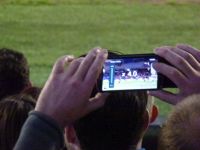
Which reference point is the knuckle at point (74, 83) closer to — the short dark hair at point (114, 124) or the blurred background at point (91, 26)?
the short dark hair at point (114, 124)

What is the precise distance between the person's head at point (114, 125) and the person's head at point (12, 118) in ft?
0.74

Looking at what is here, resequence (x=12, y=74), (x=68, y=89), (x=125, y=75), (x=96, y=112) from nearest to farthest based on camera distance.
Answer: (x=68, y=89) → (x=125, y=75) → (x=96, y=112) → (x=12, y=74)

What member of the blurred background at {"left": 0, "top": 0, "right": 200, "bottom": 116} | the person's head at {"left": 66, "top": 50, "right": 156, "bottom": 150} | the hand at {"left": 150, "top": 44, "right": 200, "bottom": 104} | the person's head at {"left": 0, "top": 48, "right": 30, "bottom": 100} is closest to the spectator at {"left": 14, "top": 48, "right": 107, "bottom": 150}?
the hand at {"left": 150, "top": 44, "right": 200, "bottom": 104}

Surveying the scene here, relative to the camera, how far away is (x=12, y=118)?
216 centimetres

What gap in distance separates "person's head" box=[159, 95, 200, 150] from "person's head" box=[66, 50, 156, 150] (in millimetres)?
393

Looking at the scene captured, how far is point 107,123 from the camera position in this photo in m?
1.90

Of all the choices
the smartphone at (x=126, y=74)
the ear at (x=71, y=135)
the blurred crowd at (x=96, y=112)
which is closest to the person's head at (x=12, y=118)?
the blurred crowd at (x=96, y=112)

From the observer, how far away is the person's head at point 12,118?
82.1 inches

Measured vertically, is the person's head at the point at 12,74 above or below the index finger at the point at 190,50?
below

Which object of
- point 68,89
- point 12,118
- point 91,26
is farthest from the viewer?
point 91,26

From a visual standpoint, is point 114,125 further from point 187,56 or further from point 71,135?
point 187,56

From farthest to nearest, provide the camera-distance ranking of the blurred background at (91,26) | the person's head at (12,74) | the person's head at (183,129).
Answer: the blurred background at (91,26)
the person's head at (12,74)
the person's head at (183,129)

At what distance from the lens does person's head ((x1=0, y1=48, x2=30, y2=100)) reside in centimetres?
293

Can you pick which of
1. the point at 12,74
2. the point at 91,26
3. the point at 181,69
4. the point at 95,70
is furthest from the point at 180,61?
the point at 91,26
